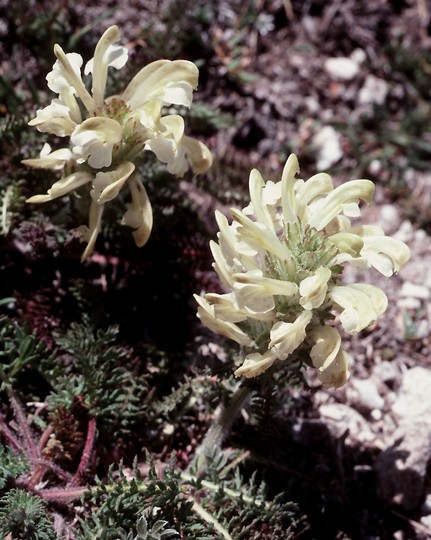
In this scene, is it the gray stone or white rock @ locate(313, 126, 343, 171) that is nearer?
the gray stone

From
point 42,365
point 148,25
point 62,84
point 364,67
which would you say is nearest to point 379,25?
point 364,67

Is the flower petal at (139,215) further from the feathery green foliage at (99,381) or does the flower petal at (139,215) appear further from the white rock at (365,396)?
the white rock at (365,396)

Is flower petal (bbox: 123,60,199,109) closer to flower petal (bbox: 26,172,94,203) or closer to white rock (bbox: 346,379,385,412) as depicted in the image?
flower petal (bbox: 26,172,94,203)

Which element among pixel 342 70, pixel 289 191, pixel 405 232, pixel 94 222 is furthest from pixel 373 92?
pixel 94 222

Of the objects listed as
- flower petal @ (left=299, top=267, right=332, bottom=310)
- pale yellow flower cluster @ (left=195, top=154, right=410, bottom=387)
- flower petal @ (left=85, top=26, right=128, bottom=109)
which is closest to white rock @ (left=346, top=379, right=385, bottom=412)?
pale yellow flower cluster @ (left=195, top=154, right=410, bottom=387)

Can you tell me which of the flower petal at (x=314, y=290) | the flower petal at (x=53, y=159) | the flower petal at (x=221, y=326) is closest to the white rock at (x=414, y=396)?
the flower petal at (x=221, y=326)

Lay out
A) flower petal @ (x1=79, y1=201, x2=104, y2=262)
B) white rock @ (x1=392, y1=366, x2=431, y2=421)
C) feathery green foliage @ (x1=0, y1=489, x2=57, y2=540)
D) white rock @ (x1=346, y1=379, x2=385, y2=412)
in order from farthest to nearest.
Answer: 1. white rock @ (x1=346, y1=379, x2=385, y2=412)
2. white rock @ (x1=392, y1=366, x2=431, y2=421)
3. flower petal @ (x1=79, y1=201, x2=104, y2=262)
4. feathery green foliage @ (x1=0, y1=489, x2=57, y2=540)

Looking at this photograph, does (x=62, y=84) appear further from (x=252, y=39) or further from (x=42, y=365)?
(x=252, y=39)
